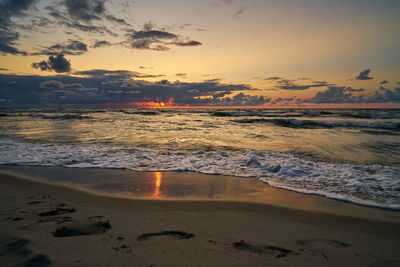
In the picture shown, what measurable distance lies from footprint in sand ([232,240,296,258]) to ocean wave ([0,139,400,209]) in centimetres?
218

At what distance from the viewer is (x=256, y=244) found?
241cm

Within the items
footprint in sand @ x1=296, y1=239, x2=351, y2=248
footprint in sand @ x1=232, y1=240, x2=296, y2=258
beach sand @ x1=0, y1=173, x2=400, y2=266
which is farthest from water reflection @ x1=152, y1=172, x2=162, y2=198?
footprint in sand @ x1=296, y1=239, x2=351, y2=248

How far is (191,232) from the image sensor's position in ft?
8.65

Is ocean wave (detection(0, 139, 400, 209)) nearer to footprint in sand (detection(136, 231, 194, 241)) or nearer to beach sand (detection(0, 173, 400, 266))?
beach sand (detection(0, 173, 400, 266))

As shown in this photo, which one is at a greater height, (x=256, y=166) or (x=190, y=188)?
(x=256, y=166)

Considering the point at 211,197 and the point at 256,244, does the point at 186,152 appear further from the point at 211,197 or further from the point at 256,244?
the point at 256,244

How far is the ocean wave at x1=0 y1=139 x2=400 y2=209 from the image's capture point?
4.19 m

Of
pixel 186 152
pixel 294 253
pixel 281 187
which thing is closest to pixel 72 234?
pixel 294 253

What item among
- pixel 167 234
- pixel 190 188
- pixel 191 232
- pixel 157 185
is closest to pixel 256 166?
pixel 190 188

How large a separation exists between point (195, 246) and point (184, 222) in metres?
0.59

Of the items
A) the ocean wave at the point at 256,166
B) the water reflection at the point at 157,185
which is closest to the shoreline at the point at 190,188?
the water reflection at the point at 157,185

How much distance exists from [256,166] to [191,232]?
3.59 metres

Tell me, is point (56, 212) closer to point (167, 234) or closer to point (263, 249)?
point (167, 234)

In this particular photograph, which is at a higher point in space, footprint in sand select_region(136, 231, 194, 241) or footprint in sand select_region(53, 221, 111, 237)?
footprint in sand select_region(136, 231, 194, 241)
